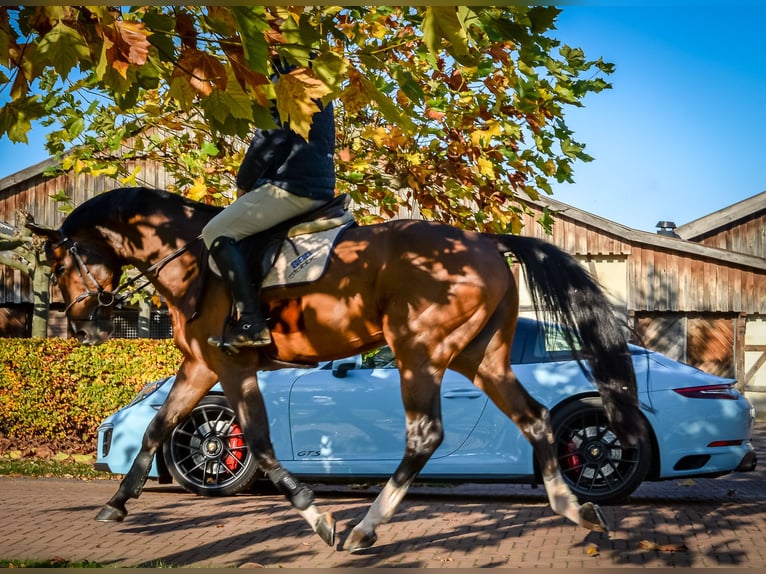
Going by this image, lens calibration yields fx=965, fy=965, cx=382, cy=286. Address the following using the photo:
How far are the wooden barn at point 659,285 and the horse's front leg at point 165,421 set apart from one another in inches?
580

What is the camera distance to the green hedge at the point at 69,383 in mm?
13203

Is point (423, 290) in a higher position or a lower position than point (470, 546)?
higher

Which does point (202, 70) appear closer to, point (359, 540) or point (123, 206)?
point (359, 540)

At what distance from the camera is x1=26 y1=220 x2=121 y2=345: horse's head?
7004 mm

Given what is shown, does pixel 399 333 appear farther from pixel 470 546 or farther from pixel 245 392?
pixel 470 546

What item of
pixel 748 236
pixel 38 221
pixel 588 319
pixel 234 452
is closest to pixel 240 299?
pixel 588 319

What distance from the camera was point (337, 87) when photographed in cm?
378

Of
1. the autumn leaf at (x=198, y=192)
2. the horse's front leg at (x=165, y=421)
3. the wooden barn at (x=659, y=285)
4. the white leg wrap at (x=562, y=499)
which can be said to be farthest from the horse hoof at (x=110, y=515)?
the wooden barn at (x=659, y=285)

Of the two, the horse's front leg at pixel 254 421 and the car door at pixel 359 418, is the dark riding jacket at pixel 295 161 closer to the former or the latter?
the horse's front leg at pixel 254 421

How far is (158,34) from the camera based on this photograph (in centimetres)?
386

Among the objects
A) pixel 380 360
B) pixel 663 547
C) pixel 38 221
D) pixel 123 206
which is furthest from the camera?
pixel 38 221

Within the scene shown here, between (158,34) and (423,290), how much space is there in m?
2.67

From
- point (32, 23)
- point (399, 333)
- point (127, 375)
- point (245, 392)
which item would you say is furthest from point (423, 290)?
point (127, 375)

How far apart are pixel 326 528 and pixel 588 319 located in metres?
2.23
